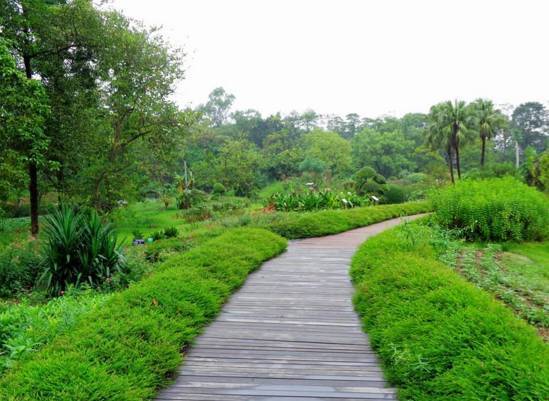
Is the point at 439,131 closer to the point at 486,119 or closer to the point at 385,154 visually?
the point at 486,119

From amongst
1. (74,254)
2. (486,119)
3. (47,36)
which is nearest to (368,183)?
(486,119)

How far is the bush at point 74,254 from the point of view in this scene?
6.21 m

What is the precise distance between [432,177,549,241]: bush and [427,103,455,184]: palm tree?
21.4 metres

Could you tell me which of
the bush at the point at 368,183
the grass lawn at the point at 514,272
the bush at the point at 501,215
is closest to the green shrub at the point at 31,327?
the grass lawn at the point at 514,272

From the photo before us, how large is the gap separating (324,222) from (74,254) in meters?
6.03

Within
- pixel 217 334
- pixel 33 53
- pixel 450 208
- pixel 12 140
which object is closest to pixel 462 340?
pixel 217 334

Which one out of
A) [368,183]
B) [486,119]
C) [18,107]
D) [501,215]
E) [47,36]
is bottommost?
[501,215]

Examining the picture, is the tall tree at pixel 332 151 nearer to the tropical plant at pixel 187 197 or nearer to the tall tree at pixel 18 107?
the tropical plant at pixel 187 197

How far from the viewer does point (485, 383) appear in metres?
2.53

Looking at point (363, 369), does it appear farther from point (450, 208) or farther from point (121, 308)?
point (450, 208)

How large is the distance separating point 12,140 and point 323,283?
9892 mm

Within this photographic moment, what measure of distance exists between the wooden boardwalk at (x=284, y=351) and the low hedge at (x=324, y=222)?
13.4ft

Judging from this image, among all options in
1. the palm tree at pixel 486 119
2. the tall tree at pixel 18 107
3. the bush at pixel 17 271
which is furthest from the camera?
the palm tree at pixel 486 119

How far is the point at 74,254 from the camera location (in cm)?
631
